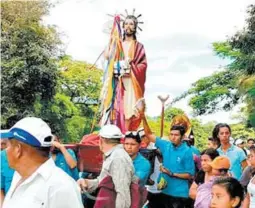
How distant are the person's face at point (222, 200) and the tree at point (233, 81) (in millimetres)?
10779

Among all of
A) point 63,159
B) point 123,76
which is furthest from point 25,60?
point 63,159

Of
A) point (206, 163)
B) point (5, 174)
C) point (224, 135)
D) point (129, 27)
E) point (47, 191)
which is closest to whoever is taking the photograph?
point (47, 191)

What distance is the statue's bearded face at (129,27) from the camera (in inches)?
275

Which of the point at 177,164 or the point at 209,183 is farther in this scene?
the point at 177,164

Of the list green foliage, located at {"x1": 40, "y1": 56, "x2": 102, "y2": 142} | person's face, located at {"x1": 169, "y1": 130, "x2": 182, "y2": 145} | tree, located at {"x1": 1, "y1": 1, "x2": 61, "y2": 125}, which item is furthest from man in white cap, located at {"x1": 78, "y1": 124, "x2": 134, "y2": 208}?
tree, located at {"x1": 1, "y1": 1, "x2": 61, "y2": 125}

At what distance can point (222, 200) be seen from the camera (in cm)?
370

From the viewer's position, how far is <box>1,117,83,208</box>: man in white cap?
240cm

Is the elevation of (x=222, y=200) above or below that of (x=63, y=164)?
below

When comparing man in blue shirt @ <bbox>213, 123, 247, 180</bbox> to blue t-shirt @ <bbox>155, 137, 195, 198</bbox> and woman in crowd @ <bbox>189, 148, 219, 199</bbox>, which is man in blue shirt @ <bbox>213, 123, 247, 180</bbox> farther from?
woman in crowd @ <bbox>189, 148, 219, 199</bbox>

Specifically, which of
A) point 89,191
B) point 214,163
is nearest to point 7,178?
point 89,191

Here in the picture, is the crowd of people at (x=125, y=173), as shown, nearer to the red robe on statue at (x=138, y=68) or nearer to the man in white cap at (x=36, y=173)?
the man in white cap at (x=36, y=173)

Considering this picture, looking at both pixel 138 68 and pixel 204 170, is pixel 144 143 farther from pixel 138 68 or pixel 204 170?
pixel 204 170

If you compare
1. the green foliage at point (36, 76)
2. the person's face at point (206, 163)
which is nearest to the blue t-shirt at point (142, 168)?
the person's face at point (206, 163)

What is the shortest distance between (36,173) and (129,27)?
4.75 m
